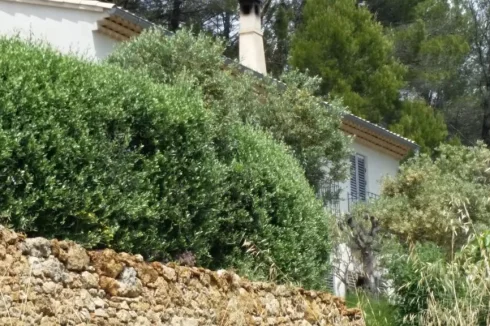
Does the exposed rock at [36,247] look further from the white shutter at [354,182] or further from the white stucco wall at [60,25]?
the white shutter at [354,182]

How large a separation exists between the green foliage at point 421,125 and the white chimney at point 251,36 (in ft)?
21.0

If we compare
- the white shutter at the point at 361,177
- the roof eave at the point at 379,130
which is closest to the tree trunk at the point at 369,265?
the roof eave at the point at 379,130

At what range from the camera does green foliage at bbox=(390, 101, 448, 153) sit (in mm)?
29953

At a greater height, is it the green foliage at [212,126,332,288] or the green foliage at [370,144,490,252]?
the green foliage at [370,144,490,252]

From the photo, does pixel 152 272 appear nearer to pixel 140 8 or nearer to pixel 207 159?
pixel 207 159

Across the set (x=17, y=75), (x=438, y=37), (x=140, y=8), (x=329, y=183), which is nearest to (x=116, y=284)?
(x=17, y=75)

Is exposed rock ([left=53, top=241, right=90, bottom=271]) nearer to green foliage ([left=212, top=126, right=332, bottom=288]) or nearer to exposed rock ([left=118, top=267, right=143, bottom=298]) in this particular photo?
exposed rock ([left=118, top=267, right=143, bottom=298])

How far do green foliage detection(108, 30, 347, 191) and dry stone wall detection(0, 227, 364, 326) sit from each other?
8.18ft

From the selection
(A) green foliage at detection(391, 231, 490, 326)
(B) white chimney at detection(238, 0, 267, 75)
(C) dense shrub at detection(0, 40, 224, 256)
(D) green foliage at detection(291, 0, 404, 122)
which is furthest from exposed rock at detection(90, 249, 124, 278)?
(D) green foliage at detection(291, 0, 404, 122)

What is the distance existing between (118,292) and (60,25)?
9.21 meters

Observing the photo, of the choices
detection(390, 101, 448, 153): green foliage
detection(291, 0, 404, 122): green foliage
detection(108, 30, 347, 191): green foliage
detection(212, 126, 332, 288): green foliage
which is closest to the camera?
detection(212, 126, 332, 288): green foliage

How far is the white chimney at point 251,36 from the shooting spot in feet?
82.1

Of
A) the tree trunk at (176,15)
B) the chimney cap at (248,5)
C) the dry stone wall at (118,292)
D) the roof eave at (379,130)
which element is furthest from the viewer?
the tree trunk at (176,15)

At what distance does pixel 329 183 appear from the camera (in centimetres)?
2062
